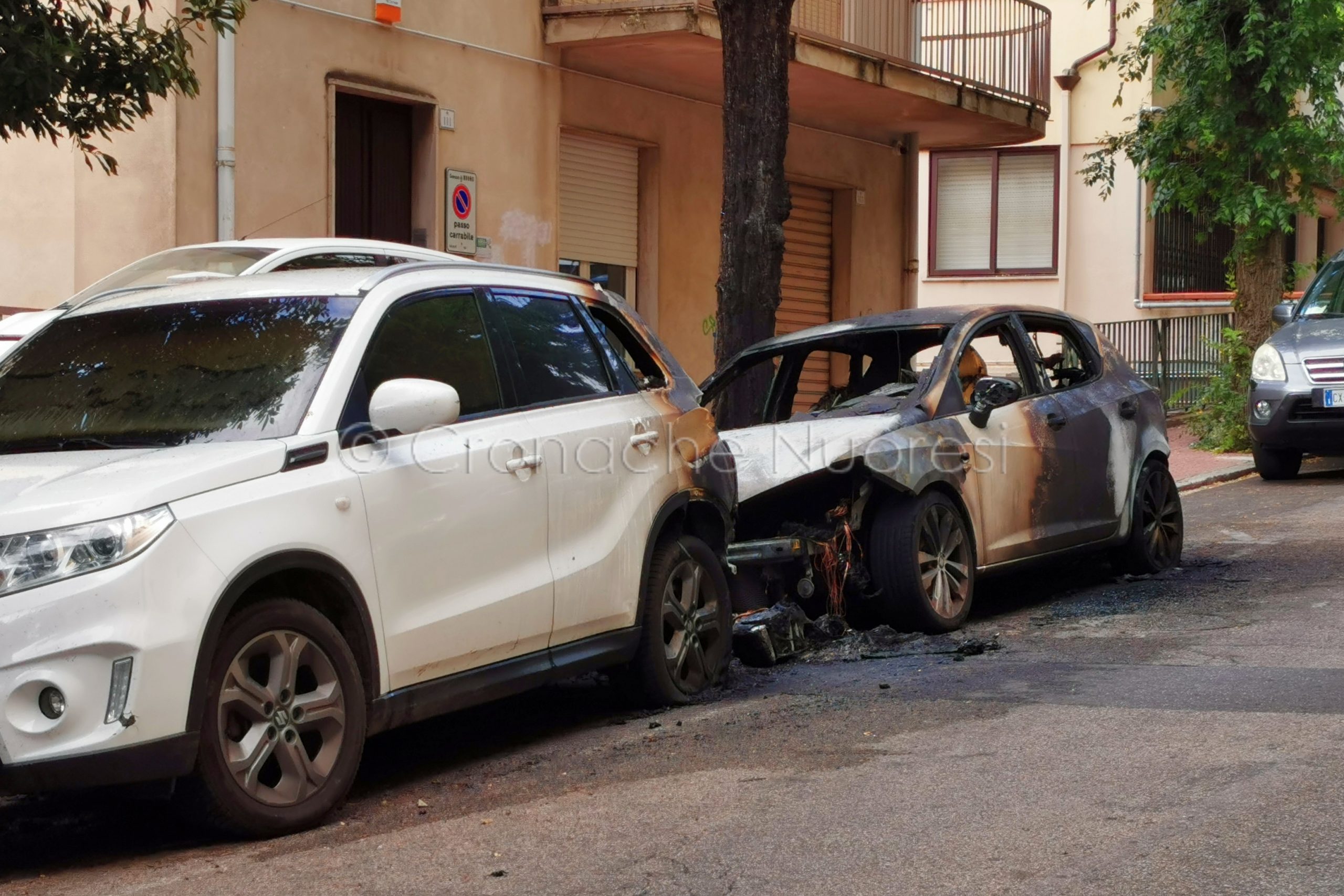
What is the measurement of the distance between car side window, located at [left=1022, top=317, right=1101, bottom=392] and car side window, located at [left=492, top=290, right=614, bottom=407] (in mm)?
3755

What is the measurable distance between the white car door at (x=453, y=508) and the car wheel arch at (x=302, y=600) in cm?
9

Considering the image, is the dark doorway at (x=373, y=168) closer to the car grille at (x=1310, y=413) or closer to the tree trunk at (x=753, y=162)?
the tree trunk at (x=753, y=162)

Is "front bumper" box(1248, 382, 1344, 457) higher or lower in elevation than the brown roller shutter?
lower

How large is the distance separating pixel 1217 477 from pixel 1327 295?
194 centimetres

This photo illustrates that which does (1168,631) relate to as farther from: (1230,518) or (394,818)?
(1230,518)

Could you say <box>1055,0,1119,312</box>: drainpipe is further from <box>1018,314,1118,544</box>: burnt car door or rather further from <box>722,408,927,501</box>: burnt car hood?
<box>722,408,927,501</box>: burnt car hood

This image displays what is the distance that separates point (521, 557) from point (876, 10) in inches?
556

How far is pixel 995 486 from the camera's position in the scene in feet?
30.1

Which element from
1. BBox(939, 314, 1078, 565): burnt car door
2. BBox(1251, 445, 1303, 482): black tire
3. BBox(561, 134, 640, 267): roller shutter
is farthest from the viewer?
BBox(561, 134, 640, 267): roller shutter

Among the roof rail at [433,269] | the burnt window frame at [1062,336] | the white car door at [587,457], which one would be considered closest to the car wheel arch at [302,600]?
the white car door at [587,457]

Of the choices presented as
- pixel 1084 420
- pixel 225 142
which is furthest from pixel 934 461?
pixel 225 142

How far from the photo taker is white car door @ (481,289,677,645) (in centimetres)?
651

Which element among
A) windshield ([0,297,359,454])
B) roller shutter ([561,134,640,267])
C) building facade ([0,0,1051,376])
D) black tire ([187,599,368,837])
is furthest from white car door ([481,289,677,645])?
roller shutter ([561,134,640,267])

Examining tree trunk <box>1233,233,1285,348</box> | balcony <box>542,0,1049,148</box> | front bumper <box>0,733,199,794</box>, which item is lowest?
front bumper <box>0,733,199,794</box>
